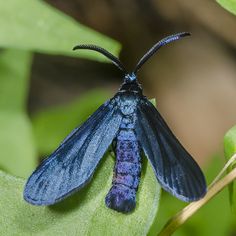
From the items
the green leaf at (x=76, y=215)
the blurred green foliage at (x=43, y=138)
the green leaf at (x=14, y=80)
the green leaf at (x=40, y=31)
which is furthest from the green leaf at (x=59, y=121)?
the green leaf at (x=76, y=215)

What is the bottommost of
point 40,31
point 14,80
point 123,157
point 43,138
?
point 43,138

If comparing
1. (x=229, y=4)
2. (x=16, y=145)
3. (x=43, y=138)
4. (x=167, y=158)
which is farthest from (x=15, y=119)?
(x=229, y=4)

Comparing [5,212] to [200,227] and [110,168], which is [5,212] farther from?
[200,227]

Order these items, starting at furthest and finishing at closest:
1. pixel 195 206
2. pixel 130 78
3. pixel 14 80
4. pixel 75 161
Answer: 1. pixel 14 80
2. pixel 130 78
3. pixel 75 161
4. pixel 195 206

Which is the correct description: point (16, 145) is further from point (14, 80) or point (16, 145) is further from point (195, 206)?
point (195, 206)

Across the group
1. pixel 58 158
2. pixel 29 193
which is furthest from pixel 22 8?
pixel 29 193

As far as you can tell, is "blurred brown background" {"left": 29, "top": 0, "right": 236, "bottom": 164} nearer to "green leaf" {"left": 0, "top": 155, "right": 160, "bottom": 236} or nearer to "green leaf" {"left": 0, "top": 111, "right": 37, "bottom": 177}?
"green leaf" {"left": 0, "top": 111, "right": 37, "bottom": 177}
